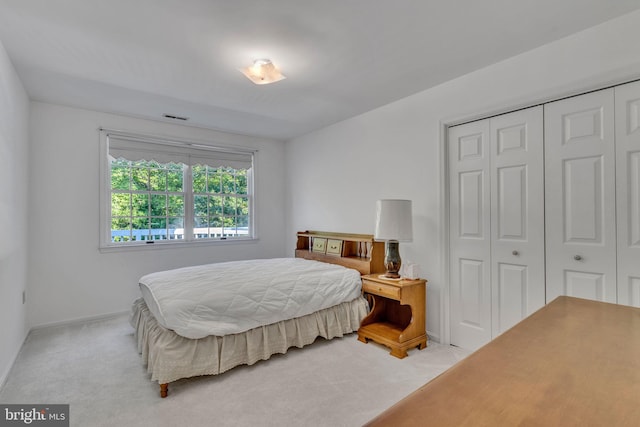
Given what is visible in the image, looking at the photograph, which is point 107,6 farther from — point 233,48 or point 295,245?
point 295,245

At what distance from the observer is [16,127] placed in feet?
8.98

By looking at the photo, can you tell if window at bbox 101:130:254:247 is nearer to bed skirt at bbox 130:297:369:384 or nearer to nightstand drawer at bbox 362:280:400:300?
bed skirt at bbox 130:297:369:384

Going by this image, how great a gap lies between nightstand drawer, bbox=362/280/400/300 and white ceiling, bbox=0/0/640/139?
1.89 meters

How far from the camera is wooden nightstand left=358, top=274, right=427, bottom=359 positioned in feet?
8.89

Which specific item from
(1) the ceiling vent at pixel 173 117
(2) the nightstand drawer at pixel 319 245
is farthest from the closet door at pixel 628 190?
(1) the ceiling vent at pixel 173 117

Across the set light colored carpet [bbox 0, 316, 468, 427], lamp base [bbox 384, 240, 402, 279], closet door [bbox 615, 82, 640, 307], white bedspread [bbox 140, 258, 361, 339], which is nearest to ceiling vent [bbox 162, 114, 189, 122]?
white bedspread [bbox 140, 258, 361, 339]

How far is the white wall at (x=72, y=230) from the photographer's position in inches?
132

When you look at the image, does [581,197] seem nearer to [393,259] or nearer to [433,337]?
[393,259]

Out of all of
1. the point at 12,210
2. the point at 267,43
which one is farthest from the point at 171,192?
the point at 267,43

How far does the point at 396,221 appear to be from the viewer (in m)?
2.85

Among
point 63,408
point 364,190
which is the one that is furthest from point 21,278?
point 364,190

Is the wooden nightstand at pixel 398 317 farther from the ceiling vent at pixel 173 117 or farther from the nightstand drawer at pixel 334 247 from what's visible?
the ceiling vent at pixel 173 117

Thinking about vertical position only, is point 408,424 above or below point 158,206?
below

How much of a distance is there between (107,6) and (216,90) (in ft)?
4.14
